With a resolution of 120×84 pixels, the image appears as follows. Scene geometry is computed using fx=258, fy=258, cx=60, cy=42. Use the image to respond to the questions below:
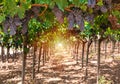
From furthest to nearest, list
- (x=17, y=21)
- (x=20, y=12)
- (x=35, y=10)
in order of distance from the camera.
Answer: (x=35, y=10) < (x=17, y=21) < (x=20, y=12)

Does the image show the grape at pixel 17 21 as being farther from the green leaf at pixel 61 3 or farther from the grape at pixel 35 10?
the green leaf at pixel 61 3

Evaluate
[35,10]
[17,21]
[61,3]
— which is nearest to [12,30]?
[17,21]

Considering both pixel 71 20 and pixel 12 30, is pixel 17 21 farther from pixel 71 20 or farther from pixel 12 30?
pixel 71 20

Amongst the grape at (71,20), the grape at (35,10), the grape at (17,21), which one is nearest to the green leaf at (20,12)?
the grape at (17,21)

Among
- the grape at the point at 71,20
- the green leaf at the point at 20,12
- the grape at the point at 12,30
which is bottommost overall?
the grape at the point at 12,30

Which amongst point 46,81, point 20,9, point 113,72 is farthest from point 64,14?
point 113,72

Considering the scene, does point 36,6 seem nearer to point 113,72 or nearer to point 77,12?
point 77,12

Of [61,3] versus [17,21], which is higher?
[61,3]

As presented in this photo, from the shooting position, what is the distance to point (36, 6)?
2430 millimetres

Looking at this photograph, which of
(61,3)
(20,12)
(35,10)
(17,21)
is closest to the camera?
(61,3)

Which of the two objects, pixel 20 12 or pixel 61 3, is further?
pixel 20 12

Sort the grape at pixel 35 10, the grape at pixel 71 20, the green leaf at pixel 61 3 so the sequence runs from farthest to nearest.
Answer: the grape at pixel 35 10 → the grape at pixel 71 20 → the green leaf at pixel 61 3

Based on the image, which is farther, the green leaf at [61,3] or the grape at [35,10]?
the grape at [35,10]

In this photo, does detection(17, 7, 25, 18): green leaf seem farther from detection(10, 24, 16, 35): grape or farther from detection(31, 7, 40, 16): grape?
detection(31, 7, 40, 16): grape
